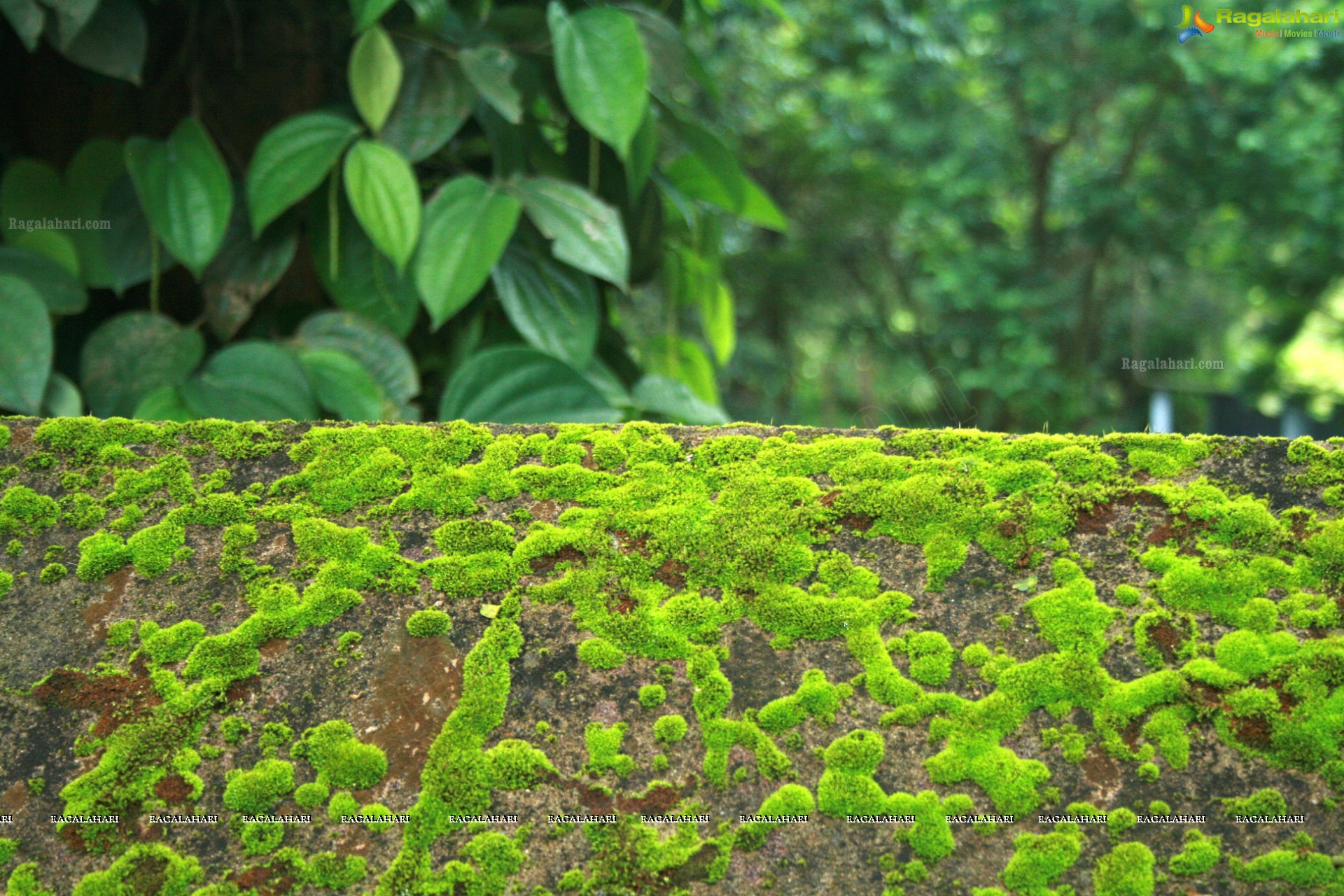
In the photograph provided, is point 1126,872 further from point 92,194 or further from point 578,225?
point 92,194

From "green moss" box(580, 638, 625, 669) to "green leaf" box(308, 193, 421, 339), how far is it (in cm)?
135

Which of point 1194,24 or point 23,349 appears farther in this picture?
point 1194,24

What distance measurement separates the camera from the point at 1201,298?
45.6 feet

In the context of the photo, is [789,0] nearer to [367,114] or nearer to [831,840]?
[367,114]

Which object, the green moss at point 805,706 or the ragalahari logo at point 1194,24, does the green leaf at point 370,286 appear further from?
the ragalahari logo at point 1194,24

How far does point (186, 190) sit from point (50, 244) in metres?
0.35

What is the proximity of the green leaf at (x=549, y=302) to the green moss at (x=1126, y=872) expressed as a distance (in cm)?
151

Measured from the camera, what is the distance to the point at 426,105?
7.16ft

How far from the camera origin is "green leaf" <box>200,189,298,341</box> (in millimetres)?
2172

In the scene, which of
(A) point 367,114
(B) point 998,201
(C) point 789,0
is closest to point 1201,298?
(B) point 998,201

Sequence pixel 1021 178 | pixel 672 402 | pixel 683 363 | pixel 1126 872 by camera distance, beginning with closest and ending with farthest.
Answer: pixel 1126 872 < pixel 672 402 < pixel 683 363 < pixel 1021 178

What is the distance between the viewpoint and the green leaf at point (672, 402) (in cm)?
231

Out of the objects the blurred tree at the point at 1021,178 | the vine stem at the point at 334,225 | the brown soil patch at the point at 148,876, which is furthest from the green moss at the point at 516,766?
the blurred tree at the point at 1021,178

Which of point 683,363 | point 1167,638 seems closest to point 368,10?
point 683,363
